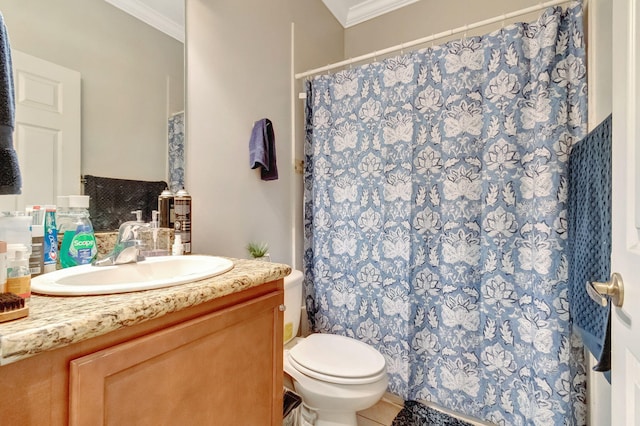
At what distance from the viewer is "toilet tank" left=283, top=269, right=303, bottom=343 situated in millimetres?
1384

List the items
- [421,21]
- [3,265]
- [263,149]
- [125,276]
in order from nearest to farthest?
[3,265] → [125,276] → [263,149] → [421,21]

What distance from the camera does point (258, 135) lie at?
154 cm

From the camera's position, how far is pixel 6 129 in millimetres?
567

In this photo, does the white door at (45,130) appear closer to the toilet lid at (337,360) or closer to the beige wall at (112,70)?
the beige wall at (112,70)

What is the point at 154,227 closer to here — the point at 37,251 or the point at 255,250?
the point at 37,251

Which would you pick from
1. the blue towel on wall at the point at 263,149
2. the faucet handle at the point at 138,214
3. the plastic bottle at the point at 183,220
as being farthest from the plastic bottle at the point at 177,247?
the blue towel on wall at the point at 263,149

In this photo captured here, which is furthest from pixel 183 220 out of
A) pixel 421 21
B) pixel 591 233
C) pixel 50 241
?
pixel 421 21

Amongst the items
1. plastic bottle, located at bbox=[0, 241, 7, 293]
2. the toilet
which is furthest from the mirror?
the toilet

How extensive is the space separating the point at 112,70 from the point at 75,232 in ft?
1.92

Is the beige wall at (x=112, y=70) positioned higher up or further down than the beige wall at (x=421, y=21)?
further down

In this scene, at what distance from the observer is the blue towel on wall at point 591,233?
82 cm

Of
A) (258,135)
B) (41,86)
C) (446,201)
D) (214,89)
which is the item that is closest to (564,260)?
(446,201)

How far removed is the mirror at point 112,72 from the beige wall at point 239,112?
4.4 inches

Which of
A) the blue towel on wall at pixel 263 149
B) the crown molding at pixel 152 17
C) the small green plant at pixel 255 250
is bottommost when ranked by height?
the small green plant at pixel 255 250
